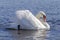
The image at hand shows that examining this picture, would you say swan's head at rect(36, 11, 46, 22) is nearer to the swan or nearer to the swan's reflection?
the swan

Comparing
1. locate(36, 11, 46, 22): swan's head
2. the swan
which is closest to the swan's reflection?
the swan

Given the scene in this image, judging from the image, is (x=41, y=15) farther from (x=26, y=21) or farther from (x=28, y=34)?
(x=28, y=34)

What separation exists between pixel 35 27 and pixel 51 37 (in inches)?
90.0

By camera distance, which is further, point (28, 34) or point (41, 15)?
point (41, 15)

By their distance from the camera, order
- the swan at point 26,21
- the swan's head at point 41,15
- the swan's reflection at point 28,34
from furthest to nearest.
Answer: the swan's head at point 41,15
the swan at point 26,21
the swan's reflection at point 28,34

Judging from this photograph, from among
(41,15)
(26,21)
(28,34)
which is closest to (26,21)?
(26,21)

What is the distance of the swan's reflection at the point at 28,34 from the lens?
1646 centimetres

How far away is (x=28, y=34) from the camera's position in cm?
1784

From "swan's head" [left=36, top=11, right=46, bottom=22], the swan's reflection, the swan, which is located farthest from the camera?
"swan's head" [left=36, top=11, right=46, bottom=22]

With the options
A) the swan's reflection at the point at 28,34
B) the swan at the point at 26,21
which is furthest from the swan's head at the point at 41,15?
A: the swan's reflection at the point at 28,34

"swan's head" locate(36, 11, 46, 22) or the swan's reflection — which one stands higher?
"swan's head" locate(36, 11, 46, 22)

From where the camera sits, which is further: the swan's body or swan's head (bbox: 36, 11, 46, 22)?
swan's head (bbox: 36, 11, 46, 22)

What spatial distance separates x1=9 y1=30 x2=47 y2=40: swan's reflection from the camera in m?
16.5

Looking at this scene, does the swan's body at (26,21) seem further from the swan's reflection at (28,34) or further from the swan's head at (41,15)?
the swan's head at (41,15)
